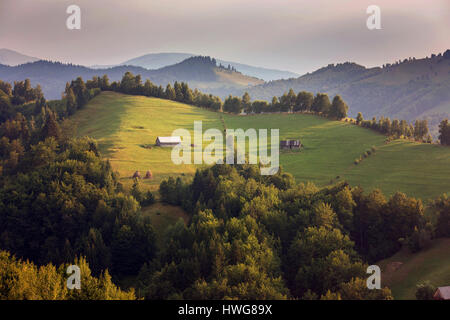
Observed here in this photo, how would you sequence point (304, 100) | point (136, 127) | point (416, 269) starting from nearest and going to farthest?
point (416, 269) < point (136, 127) < point (304, 100)

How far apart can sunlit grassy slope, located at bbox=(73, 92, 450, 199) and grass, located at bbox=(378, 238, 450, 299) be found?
25849 millimetres

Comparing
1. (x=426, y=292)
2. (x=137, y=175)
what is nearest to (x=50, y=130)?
(x=137, y=175)

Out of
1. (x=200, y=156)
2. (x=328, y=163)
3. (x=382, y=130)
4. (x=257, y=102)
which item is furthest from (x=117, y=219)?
(x=257, y=102)

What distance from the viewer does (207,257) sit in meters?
41.8

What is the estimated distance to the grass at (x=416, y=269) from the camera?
1531 inches

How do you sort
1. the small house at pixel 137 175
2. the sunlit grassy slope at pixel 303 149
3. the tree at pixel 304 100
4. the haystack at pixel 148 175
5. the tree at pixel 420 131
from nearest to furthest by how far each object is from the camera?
the sunlit grassy slope at pixel 303 149
the small house at pixel 137 175
the haystack at pixel 148 175
the tree at pixel 420 131
the tree at pixel 304 100

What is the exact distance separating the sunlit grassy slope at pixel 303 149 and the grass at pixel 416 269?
25.8m

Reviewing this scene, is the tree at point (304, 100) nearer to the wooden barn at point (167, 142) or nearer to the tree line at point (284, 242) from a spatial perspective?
the wooden barn at point (167, 142)

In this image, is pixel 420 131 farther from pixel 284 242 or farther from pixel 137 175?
pixel 137 175

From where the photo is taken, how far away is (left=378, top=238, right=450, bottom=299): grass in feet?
128

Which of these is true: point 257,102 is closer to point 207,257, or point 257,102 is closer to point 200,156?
point 200,156

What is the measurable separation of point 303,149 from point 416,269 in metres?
76.4

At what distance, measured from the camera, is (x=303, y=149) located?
385 ft

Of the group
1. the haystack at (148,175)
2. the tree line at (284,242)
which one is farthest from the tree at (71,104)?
the tree line at (284,242)
